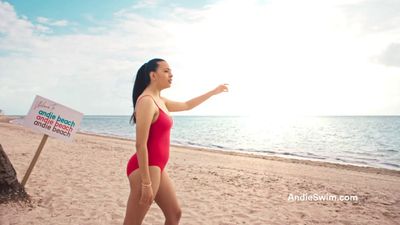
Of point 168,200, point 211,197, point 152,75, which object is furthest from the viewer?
point 211,197

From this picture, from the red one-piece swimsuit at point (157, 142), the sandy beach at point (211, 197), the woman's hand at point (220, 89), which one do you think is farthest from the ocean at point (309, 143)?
the red one-piece swimsuit at point (157, 142)

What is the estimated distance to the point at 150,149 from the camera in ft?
7.88

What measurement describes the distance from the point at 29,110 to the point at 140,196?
3726 millimetres

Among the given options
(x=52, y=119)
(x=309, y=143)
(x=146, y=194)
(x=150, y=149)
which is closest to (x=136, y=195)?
(x=146, y=194)

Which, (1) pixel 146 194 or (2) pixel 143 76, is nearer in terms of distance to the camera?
(1) pixel 146 194

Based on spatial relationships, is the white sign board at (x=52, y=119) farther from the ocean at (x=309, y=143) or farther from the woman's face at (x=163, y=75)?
the ocean at (x=309, y=143)

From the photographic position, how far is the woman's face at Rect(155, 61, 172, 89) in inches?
101

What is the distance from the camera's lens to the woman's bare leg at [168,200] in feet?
8.78

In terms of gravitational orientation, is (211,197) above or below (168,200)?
below

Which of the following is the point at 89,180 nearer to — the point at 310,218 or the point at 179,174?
the point at 179,174

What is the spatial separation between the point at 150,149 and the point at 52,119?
353 cm

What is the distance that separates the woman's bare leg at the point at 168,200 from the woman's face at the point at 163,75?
0.79 metres

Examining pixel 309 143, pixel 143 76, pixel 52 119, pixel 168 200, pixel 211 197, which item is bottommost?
pixel 211 197

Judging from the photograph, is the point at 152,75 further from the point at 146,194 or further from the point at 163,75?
the point at 146,194
